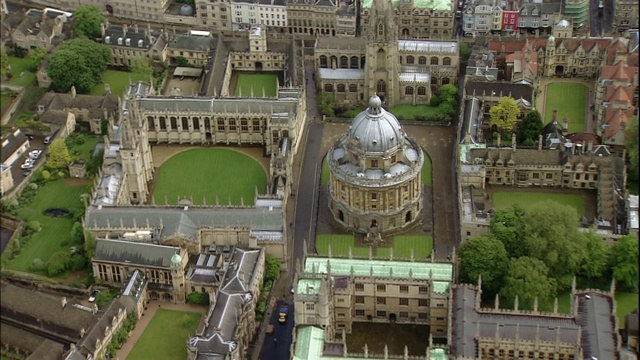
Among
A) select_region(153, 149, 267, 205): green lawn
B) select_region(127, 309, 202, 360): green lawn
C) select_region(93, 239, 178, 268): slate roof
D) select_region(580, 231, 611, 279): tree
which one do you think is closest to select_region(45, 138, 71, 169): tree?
select_region(153, 149, 267, 205): green lawn

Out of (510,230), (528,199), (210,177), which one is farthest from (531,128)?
(210,177)

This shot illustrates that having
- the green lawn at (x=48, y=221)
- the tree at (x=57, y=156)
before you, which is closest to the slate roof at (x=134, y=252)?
the green lawn at (x=48, y=221)

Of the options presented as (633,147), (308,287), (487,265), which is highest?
(633,147)

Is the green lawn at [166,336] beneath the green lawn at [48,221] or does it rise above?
beneath

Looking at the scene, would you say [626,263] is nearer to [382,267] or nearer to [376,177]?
[382,267]

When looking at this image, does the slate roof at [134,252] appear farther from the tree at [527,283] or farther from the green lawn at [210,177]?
the tree at [527,283]

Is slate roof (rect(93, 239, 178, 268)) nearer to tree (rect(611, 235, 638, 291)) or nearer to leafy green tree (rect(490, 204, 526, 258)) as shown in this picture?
leafy green tree (rect(490, 204, 526, 258))

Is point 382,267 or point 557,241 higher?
point 557,241
